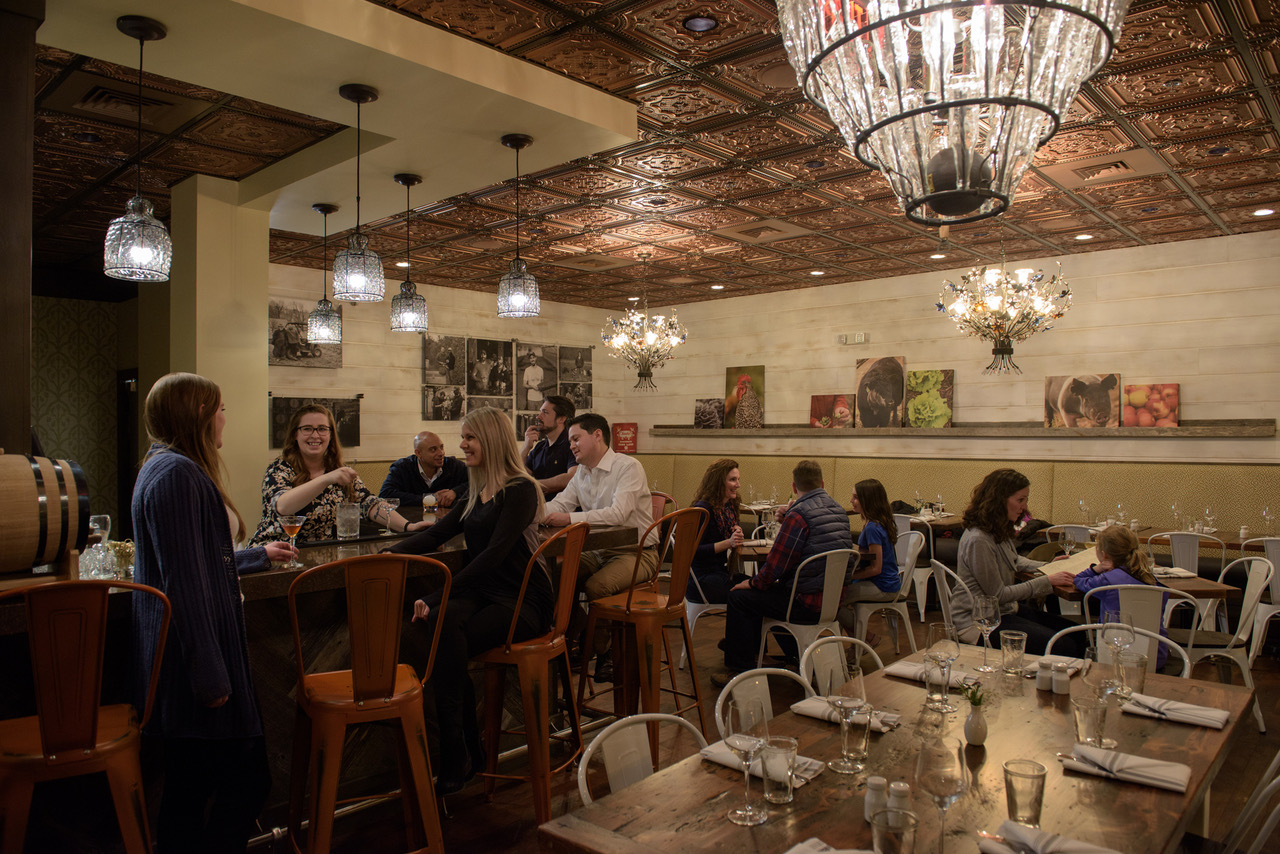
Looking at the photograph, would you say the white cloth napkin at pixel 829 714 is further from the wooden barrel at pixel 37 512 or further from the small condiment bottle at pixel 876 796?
the wooden barrel at pixel 37 512

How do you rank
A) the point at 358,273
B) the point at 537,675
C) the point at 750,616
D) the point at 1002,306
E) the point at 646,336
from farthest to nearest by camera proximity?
1. the point at 646,336
2. the point at 1002,306
3. the point at 750,616
4. the point at 358,273
5. the point at 537,675

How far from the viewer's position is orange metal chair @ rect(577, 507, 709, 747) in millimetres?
3754

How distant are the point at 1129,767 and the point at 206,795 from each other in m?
2.47

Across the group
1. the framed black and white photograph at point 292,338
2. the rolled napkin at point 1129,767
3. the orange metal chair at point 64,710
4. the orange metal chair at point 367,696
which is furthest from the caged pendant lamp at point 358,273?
the framed black and white photograph at point 292,338

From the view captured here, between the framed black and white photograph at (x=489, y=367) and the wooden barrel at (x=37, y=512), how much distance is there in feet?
27.7

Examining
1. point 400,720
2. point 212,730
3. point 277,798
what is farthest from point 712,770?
point 277,798

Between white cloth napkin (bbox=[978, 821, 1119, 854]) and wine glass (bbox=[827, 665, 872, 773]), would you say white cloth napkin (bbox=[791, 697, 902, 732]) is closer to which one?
wine glass (bbox=[827, 665, 872, 773])

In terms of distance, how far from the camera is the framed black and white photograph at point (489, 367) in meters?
10.8

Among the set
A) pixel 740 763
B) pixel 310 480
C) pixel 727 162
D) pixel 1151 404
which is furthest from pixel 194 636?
pixel 1151 404

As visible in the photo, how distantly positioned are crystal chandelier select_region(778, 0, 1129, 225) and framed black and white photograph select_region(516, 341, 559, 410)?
31.1 ft

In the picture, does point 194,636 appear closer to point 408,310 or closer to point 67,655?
point 67,655

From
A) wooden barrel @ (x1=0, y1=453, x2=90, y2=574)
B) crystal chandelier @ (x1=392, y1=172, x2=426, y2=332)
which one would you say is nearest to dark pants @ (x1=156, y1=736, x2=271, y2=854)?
wooden barrel @ (x1=0, y1=453, x2=90, y2=574)

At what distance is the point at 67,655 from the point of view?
2.04 m

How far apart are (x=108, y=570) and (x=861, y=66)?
2.81 metres
